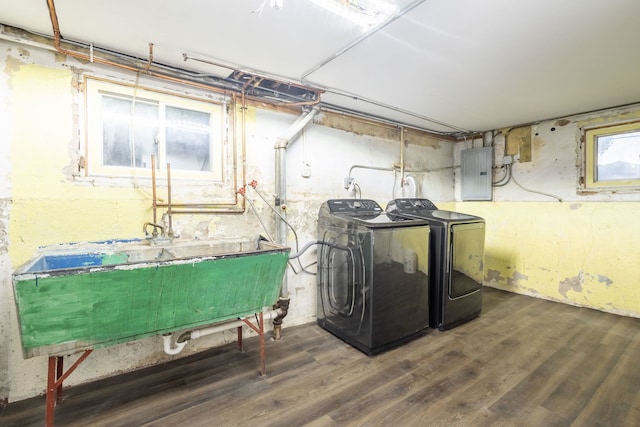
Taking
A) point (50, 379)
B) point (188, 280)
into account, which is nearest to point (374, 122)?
point (188, 280)

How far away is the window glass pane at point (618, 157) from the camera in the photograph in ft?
10.4

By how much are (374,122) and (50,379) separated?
353cm

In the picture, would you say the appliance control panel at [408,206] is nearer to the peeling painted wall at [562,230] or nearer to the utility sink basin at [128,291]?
the peeling painted wall at [562,230]

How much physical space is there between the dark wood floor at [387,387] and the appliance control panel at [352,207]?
124 cm

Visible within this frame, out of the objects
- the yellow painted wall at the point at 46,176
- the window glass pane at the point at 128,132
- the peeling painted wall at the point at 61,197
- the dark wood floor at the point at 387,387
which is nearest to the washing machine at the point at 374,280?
the dark wood floor at the point at 387,387

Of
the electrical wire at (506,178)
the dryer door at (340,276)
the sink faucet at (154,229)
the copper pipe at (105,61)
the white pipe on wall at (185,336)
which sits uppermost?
the copper pipe at (105,61)

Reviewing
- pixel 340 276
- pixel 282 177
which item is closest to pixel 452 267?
pixel 340 276

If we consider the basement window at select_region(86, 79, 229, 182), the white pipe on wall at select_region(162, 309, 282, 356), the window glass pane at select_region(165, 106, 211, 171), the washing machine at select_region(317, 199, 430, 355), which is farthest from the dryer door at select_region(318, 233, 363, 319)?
the window glass pane at select_region(165, 106, 211, 171)

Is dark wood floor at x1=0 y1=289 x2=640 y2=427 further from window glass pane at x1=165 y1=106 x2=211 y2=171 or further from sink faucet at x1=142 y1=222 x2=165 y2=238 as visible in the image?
window glass pane at x1=165 y1=106 x2=211 y2=171

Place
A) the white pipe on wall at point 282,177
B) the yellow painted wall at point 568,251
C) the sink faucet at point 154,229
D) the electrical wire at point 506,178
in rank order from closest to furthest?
the sink faucet at point 154,229 → the white pipe on wall at point 282,177 → the yellow painted wall at point 568,251 → the electrical wire at point 506,178

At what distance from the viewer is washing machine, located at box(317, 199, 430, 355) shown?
7.60 ft

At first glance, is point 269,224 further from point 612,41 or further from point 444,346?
point 612,41

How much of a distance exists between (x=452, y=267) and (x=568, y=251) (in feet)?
6.44

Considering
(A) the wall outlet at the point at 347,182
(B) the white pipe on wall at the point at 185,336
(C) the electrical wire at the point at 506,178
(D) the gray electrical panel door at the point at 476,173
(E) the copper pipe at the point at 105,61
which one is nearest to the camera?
(E) the copper pipe at the point at 105,61
